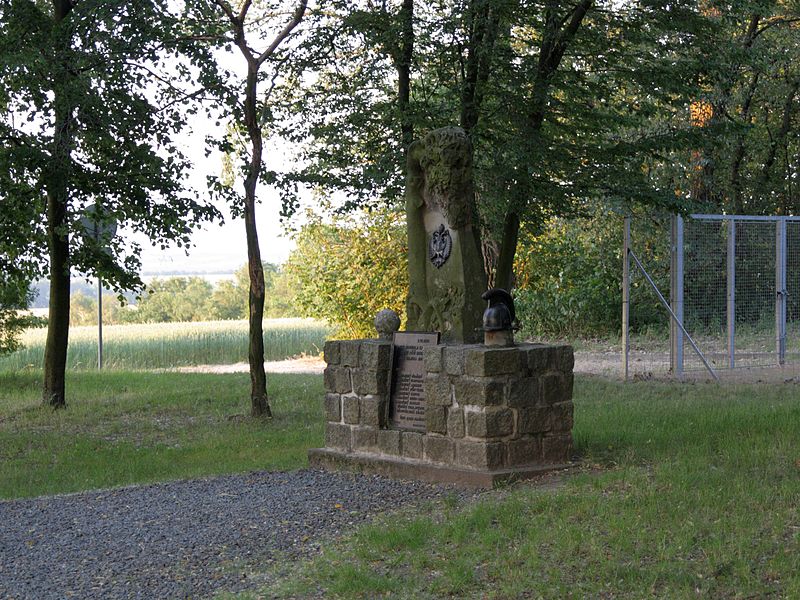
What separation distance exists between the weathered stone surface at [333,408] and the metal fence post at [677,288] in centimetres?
853

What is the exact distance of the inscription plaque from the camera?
10.5 m

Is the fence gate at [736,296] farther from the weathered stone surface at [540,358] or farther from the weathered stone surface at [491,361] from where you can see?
the weathered stone surface at [491,361]

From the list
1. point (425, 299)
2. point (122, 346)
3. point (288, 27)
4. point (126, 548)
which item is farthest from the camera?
point (122, 346)

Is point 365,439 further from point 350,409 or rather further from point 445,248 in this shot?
point 445,248

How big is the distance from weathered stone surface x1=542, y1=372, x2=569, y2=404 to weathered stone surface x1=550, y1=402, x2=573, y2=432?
64 millimetres

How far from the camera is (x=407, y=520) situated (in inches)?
327

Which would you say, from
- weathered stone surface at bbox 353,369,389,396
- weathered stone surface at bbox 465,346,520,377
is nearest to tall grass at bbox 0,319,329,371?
weathered stone surface at bbox 353,369,389,396

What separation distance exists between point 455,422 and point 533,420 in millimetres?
699

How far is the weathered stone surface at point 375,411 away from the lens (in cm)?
1076

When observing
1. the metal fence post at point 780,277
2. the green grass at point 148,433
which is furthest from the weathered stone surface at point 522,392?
the metal fence post at point 780,277

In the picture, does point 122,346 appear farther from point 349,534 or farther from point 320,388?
point 349,534

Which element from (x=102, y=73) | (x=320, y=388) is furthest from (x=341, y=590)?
(x=320, y=388)

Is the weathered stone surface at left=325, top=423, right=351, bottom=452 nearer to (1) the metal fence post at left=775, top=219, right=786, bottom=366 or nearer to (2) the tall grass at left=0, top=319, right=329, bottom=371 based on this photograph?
(1) the metal fence post at left=775, top=219, right=786, bottom=366

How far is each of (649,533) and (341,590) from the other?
2052 mm
